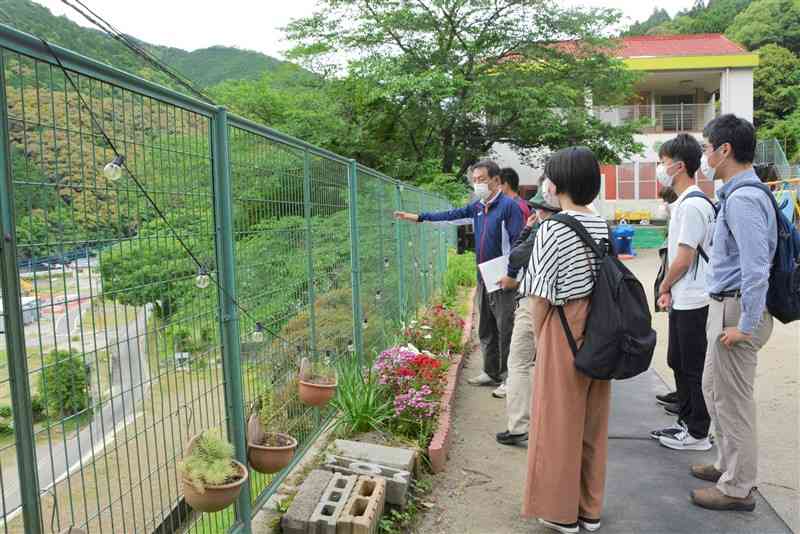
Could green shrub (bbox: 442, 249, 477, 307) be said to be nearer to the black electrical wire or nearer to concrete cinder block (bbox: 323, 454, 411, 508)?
concrete cinder block (bbox: 323, 454, 411, 508)

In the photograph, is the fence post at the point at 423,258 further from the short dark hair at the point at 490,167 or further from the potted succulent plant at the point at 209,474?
the potted succulent plant at the point at 209,474

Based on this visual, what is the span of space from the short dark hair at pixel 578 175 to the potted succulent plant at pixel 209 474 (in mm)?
1996

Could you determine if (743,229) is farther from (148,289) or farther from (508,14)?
(508,14)

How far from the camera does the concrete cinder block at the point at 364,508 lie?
118 inches

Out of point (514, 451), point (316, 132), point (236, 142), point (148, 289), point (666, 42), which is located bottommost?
point (514, 451)

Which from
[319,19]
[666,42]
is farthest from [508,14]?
[666,42]

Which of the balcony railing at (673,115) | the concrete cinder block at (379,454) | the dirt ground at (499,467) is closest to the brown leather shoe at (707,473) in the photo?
the dirt ground at (499,467)

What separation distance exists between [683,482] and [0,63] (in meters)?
4.12

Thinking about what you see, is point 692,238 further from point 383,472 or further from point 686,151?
point 383,472

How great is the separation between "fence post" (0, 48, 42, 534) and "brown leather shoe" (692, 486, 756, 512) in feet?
11.0

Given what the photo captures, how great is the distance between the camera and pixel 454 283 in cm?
1276

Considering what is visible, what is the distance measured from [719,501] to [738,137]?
→ 2013mm

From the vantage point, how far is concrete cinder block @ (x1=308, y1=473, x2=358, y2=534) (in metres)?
3.02

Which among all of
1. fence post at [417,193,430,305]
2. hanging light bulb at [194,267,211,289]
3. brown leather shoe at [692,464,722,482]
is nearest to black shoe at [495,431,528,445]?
brown leather shoe at [692,464,722,482]
